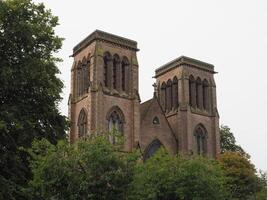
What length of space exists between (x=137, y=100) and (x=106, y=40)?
20.9 ft

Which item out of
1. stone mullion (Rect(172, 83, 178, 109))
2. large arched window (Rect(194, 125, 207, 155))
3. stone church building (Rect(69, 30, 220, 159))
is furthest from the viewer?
stone mullion (Rect(172, 83, 178, 109))

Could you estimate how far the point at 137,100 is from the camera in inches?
2067

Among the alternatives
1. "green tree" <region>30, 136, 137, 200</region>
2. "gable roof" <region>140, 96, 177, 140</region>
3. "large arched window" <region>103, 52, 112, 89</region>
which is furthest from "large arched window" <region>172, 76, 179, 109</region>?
"green tree" <region>30, 136, 137, 200</region>

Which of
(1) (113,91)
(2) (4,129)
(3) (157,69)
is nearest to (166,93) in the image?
(3) (157,69)

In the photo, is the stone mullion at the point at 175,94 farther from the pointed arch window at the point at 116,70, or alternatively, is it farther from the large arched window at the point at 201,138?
the pointed arch window at the point at 116,70

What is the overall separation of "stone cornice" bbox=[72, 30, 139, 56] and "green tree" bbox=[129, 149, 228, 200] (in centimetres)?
2620

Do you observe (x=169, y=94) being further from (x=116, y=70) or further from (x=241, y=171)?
(x=241, y=171)

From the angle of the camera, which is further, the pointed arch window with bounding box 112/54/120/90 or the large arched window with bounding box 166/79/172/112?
the large arched window with bounding box 166/79/172/112

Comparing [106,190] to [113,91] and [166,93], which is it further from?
[166,93]

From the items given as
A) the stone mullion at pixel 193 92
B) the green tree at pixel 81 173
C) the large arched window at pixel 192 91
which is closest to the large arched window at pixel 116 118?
the large arched window at pixel 192 91

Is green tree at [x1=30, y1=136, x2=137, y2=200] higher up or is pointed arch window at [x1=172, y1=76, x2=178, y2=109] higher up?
pointed arch window at [x1=172, y1=76, x2=178, y2=109]

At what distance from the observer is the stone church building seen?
5066 centimetres

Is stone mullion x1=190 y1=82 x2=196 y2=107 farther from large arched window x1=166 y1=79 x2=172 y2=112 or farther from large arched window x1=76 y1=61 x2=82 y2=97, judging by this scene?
large arched window x1=76 y1=61 x2=82 y2=97

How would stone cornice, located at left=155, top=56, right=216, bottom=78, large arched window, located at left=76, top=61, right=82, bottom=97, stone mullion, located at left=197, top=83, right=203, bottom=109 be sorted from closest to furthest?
large arched window, located at left=76, top=61, right=82, bottom=97 < stone cornice, located at left=155, top=56, right=216, bottom=78 < stone mullion, located at left=197, top=83, right=203, bottom=109
